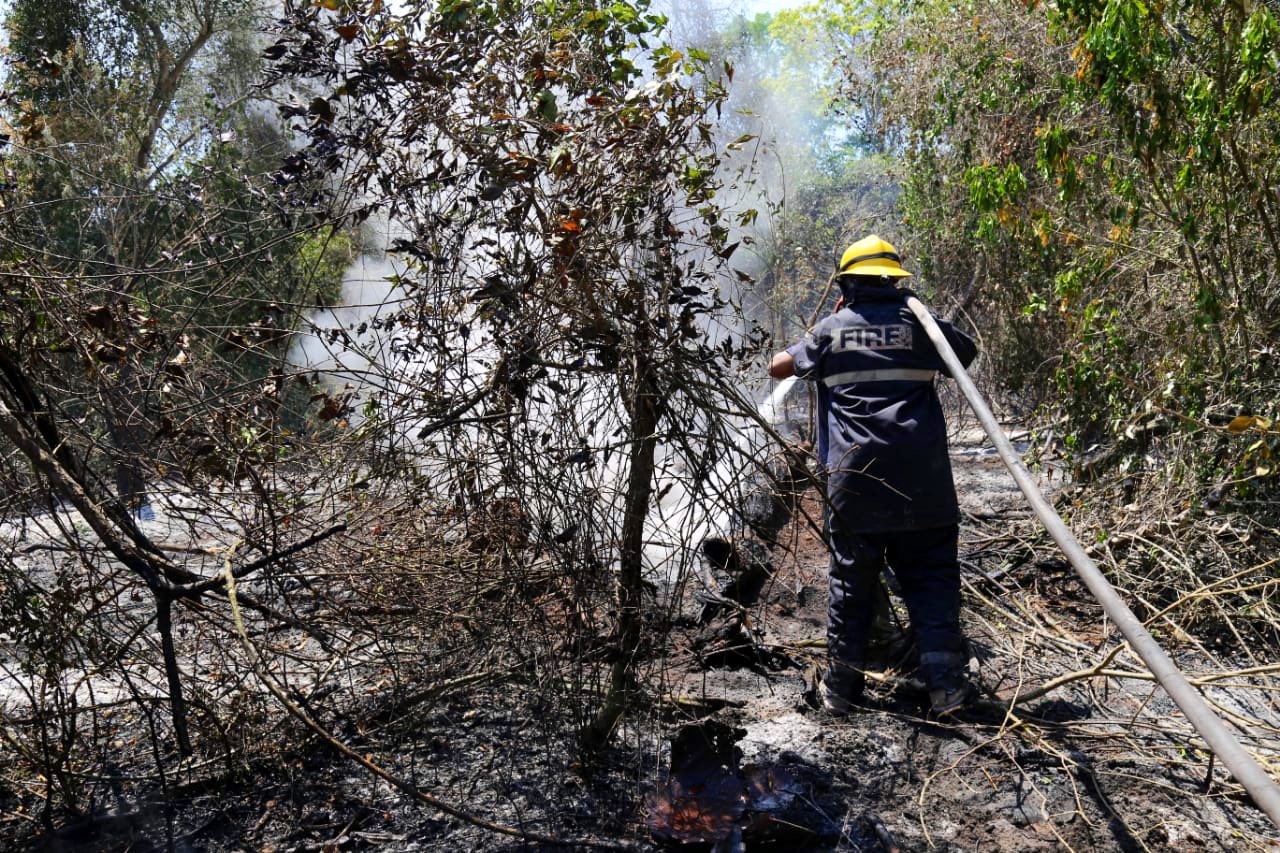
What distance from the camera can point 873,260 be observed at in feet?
13.4

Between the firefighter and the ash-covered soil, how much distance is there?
25 centimetres

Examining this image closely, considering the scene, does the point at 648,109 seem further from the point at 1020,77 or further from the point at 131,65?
the point at 131,65

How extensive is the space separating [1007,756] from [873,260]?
199cm

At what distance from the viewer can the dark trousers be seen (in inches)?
149

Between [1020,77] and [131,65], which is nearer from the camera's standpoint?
[1020,77]

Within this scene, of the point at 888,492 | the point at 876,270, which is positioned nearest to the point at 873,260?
the point at 876,270

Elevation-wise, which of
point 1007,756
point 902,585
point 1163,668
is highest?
point 902,585

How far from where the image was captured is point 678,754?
3.08 meters

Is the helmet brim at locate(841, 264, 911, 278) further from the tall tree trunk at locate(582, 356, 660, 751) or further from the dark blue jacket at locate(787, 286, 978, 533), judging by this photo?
the tall tree trunk at locate(582, 356, 660, 751)

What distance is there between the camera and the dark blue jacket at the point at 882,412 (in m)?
3.81

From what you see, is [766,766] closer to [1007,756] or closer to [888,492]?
[1007,756]

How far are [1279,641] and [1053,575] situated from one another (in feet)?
4.11

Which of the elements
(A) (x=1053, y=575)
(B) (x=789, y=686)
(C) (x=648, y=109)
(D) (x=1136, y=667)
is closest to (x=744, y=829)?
(B) (x=789, y=686)

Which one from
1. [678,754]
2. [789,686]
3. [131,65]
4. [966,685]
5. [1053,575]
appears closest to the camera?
[678,754]
